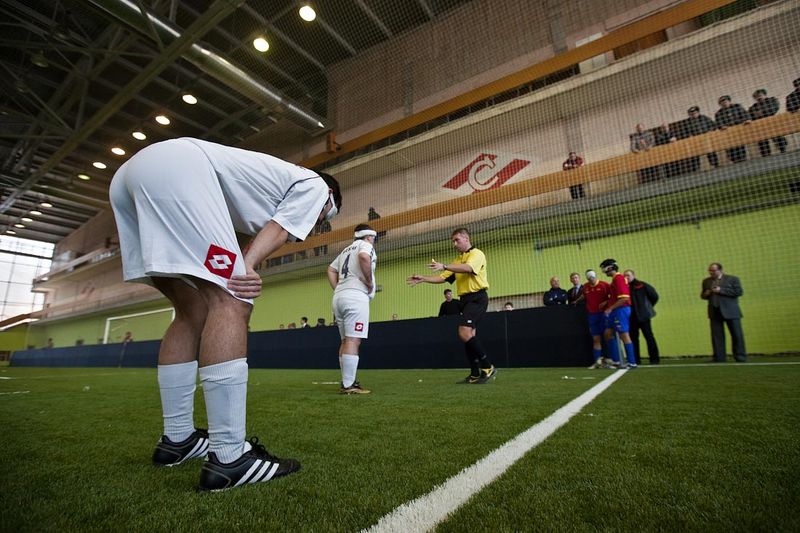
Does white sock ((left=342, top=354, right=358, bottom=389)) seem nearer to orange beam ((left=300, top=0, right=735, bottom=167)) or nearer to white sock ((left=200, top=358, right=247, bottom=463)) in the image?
white sock ((left=200, top=358, right=247, bottom=463))

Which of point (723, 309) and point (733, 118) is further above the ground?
point (733, 118)

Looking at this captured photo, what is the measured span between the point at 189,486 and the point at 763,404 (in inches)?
117

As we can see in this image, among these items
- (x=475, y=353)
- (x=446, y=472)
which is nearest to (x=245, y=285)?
(x=446, y=472)

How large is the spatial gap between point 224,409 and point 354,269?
3081 mm

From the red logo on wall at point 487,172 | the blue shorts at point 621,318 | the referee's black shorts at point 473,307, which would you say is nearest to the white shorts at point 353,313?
the referee's black shorts at point 473,307

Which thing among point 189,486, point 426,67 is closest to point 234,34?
point 426,67

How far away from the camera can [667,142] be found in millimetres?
8984

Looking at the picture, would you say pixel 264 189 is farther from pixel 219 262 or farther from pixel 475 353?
pixel 475 353

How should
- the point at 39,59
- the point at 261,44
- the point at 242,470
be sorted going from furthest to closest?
the point at 39,59 < the point at 261,44 < the point at 242,470

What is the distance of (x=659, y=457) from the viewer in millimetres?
1388

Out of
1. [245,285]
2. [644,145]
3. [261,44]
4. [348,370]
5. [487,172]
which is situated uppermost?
[261,44]

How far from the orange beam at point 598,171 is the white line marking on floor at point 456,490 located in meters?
8.90

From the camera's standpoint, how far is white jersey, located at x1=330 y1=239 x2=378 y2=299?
423cm

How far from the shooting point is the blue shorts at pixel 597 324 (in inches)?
273
